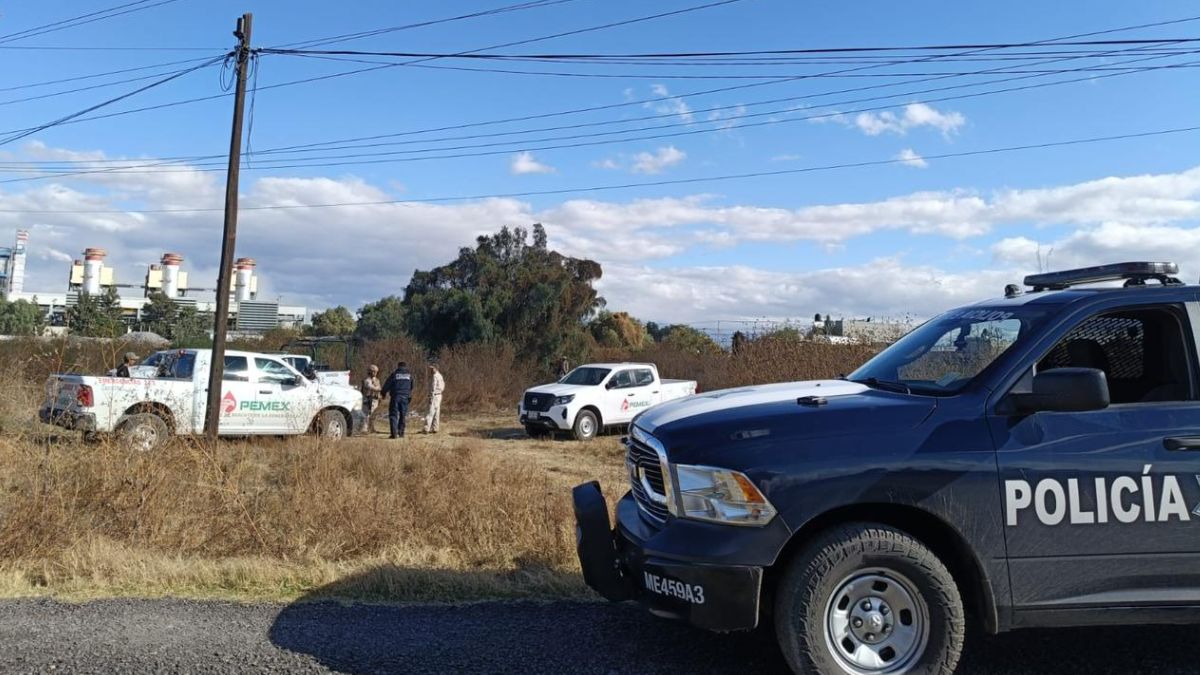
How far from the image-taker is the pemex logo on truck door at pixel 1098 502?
377 cm

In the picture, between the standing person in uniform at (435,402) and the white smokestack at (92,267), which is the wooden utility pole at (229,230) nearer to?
the standing person in uniform at (435,402)

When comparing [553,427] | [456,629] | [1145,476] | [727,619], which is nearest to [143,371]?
[553,427]

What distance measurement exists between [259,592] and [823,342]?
18.4 meters

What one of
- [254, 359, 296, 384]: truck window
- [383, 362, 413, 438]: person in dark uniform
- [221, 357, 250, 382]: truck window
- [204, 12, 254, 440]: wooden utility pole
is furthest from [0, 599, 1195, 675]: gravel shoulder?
[383, 362, 413, 438]: person in dark uniform

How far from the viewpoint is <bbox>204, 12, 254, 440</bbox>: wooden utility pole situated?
44.9 ft

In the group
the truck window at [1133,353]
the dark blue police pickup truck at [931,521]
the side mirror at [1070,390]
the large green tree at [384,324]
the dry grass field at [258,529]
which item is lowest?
the dry grass field at [258,529]

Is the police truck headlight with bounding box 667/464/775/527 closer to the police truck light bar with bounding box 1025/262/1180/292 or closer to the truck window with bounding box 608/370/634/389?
the police truck light bar with bounding box 1025/262/1180/292

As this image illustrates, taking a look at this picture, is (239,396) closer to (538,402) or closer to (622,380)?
(538,402)

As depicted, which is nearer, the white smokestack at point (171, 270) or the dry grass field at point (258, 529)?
the dry grass field at point (258, 529)

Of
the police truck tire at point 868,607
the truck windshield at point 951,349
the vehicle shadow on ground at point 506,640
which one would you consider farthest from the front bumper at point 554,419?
the police truck tire at point 868,607

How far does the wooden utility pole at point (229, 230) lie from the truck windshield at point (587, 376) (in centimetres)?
830

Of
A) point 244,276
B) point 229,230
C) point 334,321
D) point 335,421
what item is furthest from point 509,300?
point 244,276

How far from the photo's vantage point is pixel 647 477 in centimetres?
427

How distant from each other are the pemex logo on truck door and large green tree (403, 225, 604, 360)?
97.8 feet
